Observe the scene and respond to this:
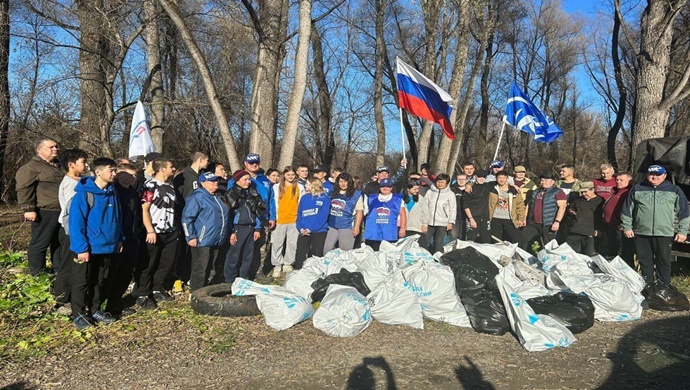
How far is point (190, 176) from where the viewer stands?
693cm

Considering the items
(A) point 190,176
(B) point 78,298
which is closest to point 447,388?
(B) point 78,298

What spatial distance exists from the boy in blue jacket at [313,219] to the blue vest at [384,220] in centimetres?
71

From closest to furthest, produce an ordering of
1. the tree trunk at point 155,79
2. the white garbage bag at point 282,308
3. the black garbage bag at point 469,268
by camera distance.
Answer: the white garbage bag at point 282,308 < the black garbage bag at point 469,268 < the tree trunk at point 155,79

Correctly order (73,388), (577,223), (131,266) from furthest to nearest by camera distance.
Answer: (577,223)
(131,266)
(73,388)

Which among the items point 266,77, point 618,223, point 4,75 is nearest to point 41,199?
point 266,77

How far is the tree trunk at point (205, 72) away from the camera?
396 inches

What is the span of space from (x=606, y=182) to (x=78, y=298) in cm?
755

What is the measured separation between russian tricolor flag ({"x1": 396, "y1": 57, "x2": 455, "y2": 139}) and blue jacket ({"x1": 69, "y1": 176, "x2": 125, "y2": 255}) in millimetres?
6564

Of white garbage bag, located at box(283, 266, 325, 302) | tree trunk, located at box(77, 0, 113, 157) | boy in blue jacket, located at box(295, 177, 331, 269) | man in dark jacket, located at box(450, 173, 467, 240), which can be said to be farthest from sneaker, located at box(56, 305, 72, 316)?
man in dark jacket, located at box(450, 173, 467, 240)

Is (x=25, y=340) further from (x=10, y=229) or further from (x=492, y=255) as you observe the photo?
(x=10, y=229)

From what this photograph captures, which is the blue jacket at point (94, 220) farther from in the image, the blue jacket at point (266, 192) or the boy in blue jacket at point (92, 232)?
the blue jacket at point (266, 192)

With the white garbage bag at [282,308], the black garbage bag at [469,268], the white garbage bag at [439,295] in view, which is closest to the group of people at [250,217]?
the white garbage bag at [282,308]

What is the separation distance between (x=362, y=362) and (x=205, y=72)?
783cm

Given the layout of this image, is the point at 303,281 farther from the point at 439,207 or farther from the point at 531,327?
the point at 439,207
